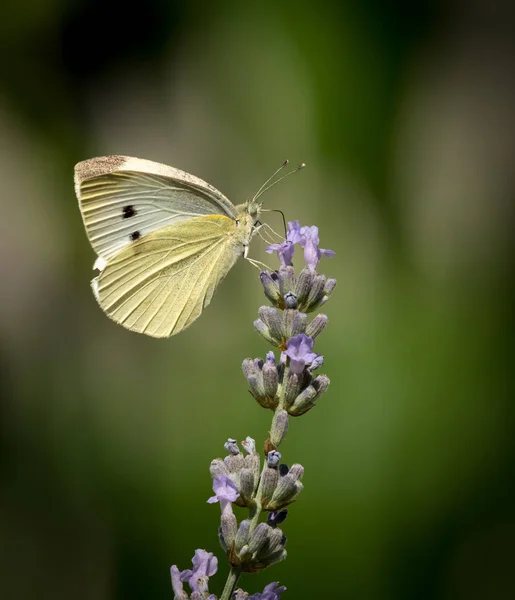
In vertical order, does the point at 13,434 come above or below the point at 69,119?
below

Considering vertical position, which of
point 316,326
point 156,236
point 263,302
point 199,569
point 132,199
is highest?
point 132,199

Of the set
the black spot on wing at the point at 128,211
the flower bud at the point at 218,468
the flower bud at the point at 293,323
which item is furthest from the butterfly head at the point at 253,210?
the flower bud at the point at 218,468

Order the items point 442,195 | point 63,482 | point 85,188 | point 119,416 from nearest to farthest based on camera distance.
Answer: point 85,188
point 63,482
point 119,416
point 442,195

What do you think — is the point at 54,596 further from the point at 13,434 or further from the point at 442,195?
the point at 442,195

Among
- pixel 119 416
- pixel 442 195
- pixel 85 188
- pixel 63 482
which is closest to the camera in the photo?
pixel 85 188

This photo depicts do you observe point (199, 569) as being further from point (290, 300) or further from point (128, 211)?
point (128, 211)

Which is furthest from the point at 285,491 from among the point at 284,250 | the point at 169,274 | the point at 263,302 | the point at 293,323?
the point at 263,302

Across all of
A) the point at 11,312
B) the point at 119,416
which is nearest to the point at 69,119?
the point at 11,312
